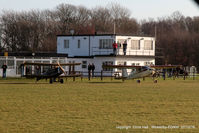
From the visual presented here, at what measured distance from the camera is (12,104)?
887 inches

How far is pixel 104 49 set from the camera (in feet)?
234

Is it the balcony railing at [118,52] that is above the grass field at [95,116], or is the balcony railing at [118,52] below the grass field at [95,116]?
above

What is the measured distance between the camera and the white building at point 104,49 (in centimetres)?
7088

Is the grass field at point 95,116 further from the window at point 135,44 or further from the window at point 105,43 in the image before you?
the window at point 135,44

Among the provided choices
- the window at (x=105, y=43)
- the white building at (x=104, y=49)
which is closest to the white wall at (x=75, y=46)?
the white building at (x=104, y=49)

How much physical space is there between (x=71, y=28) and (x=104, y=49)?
126ft

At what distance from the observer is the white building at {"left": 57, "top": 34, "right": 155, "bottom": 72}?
70.9m

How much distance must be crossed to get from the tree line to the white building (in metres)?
29.4

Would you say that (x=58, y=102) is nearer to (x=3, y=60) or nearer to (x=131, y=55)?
(x=3, y=60)

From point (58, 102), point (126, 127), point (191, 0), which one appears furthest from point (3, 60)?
point (191, 0)

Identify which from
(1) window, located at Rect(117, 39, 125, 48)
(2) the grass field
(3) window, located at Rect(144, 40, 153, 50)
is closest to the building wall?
(1) window, located at Rect(117, 39, 125, 48)

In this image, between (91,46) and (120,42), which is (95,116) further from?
(91,46)

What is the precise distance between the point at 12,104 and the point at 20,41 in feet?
276

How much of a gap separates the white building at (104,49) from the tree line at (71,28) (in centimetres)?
2937
